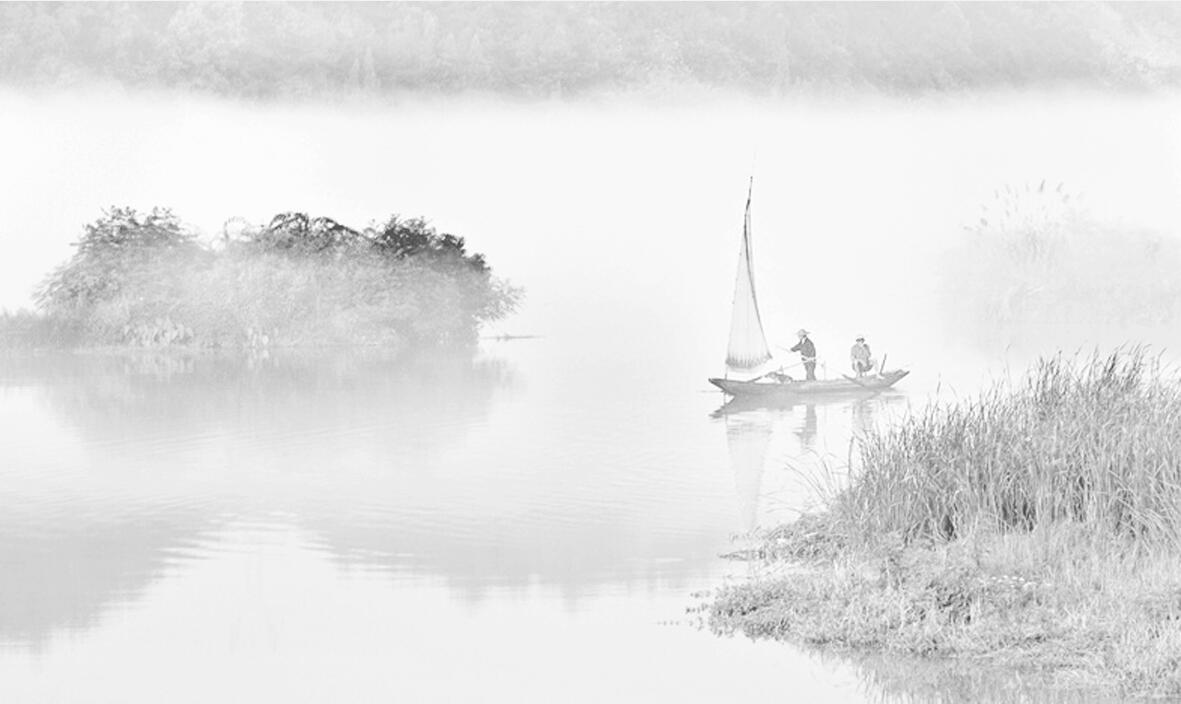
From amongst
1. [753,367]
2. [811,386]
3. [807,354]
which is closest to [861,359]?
[807,354]

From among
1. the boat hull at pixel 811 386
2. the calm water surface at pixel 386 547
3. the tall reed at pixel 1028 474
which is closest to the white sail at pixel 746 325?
the boat hull at pixel 811 386

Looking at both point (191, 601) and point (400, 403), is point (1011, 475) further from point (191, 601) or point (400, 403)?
point (400, 403)

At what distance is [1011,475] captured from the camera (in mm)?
10023

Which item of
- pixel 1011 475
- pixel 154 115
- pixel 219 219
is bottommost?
pixel 1011 475

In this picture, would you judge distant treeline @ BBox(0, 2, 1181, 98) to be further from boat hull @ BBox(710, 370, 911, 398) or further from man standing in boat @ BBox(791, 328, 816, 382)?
boat hull @ BBox(710, 370, 911, 398)

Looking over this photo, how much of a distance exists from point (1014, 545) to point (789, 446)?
9.85 m

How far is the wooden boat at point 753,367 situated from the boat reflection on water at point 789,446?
161mm

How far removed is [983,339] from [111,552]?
31104 mm

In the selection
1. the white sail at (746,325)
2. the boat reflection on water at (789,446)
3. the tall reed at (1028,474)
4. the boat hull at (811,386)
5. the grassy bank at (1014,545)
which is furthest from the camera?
the white sail at (746,325)

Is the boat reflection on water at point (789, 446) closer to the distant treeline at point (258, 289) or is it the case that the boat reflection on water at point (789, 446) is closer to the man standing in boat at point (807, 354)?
the man standing in boat at point (807, 354)

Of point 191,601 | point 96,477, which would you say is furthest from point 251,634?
point 96,477

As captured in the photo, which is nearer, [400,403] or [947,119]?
[400,403]

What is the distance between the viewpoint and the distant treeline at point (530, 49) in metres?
45.2

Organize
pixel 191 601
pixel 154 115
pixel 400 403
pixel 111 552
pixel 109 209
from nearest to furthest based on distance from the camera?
pixel 191 601 → pixel 111 552 → pixel 400 403 → pixel 109 209 → pixel 154 115
